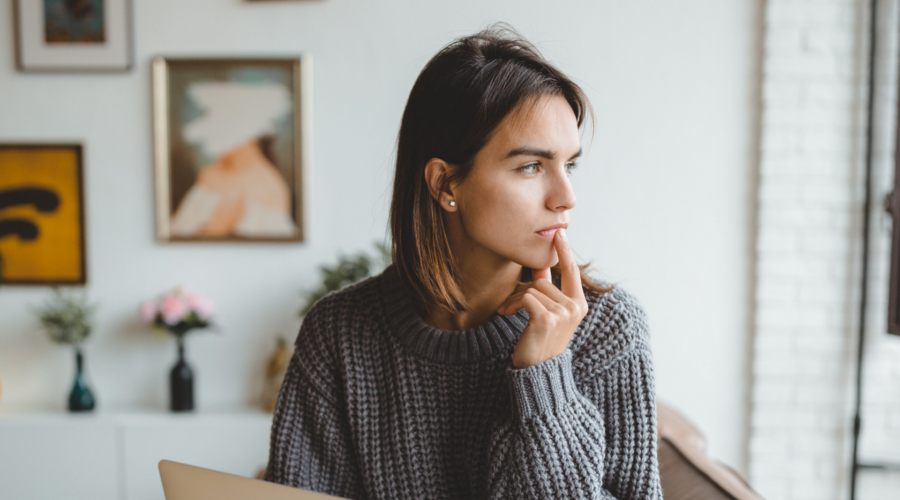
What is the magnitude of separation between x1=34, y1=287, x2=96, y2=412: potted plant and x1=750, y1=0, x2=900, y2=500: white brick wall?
2785 millimetres

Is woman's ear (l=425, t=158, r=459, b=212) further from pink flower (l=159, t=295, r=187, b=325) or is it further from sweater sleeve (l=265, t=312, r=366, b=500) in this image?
pink flower (l=159, t=295, r=187, b=325)

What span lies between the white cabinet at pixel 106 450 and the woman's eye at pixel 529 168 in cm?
172

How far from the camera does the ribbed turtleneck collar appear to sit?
1.06 meters

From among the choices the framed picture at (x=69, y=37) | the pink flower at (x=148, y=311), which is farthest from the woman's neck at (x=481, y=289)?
the framed picture at (x=69, y=37)

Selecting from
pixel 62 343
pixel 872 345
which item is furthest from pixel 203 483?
pixel 872 345

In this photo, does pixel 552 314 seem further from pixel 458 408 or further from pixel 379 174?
pixel 379 174

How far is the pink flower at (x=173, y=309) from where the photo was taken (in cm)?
221

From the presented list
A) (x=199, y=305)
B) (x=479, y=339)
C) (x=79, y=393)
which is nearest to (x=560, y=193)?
(x=479, y=339)

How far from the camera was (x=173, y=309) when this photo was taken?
2.21 metres

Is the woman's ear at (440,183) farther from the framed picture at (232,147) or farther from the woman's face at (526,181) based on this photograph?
the framed picture at (232,147)

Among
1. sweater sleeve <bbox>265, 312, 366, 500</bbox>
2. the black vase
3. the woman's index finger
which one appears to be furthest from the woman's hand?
the black vase

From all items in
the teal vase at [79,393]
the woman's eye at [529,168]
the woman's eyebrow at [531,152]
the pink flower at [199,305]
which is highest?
the woman's eyebrow at [531,152]

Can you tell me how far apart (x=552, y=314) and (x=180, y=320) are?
5.92 feet

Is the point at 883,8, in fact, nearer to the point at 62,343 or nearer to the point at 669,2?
the point at 669,2
